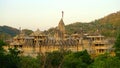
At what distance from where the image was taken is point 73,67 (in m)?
46.2

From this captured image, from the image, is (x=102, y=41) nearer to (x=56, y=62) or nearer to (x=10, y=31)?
(x=56, y=62)

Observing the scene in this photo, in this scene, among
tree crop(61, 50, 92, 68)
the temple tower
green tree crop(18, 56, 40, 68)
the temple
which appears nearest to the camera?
green tree crop(18, 56, 40, 68)

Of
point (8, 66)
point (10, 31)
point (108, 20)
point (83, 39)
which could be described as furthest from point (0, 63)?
point (108, 20)

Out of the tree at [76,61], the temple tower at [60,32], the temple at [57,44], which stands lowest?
the tree at [76,61]

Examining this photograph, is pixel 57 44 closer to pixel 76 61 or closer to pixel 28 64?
pixel 76 61

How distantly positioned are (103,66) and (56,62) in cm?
1367

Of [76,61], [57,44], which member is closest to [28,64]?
[76,61]

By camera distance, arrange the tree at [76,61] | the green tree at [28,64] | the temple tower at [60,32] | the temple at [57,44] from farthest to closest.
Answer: the temple tower at [60,32] < the temple at [57,44] < the tree at [76,61] < the green tree at [28,64]

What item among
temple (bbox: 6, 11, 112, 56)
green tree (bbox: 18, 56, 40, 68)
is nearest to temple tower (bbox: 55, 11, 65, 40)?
temple (bbox: 6, 11, 112, 56)

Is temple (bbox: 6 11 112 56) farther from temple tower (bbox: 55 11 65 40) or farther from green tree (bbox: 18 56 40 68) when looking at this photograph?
green tree (bbox: 18 56 40 68)

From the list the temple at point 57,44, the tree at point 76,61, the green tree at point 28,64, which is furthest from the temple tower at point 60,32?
the green tree at point 28,64

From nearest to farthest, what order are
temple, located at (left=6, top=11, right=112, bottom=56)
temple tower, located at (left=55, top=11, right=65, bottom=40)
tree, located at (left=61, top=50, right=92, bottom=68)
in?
tree, located at (left=61, top=50, right=92, bottom=68), temple, located at (left=6, top=11, right=112, bottom=56), temple tower, located at (left=55, top=11, right=65, bottom=40)

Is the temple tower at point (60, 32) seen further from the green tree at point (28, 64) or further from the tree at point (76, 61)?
the green tree at point (28, 64)

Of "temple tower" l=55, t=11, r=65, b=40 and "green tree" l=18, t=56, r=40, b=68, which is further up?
"temple tower" l=55, t=11, r=65, b=40
